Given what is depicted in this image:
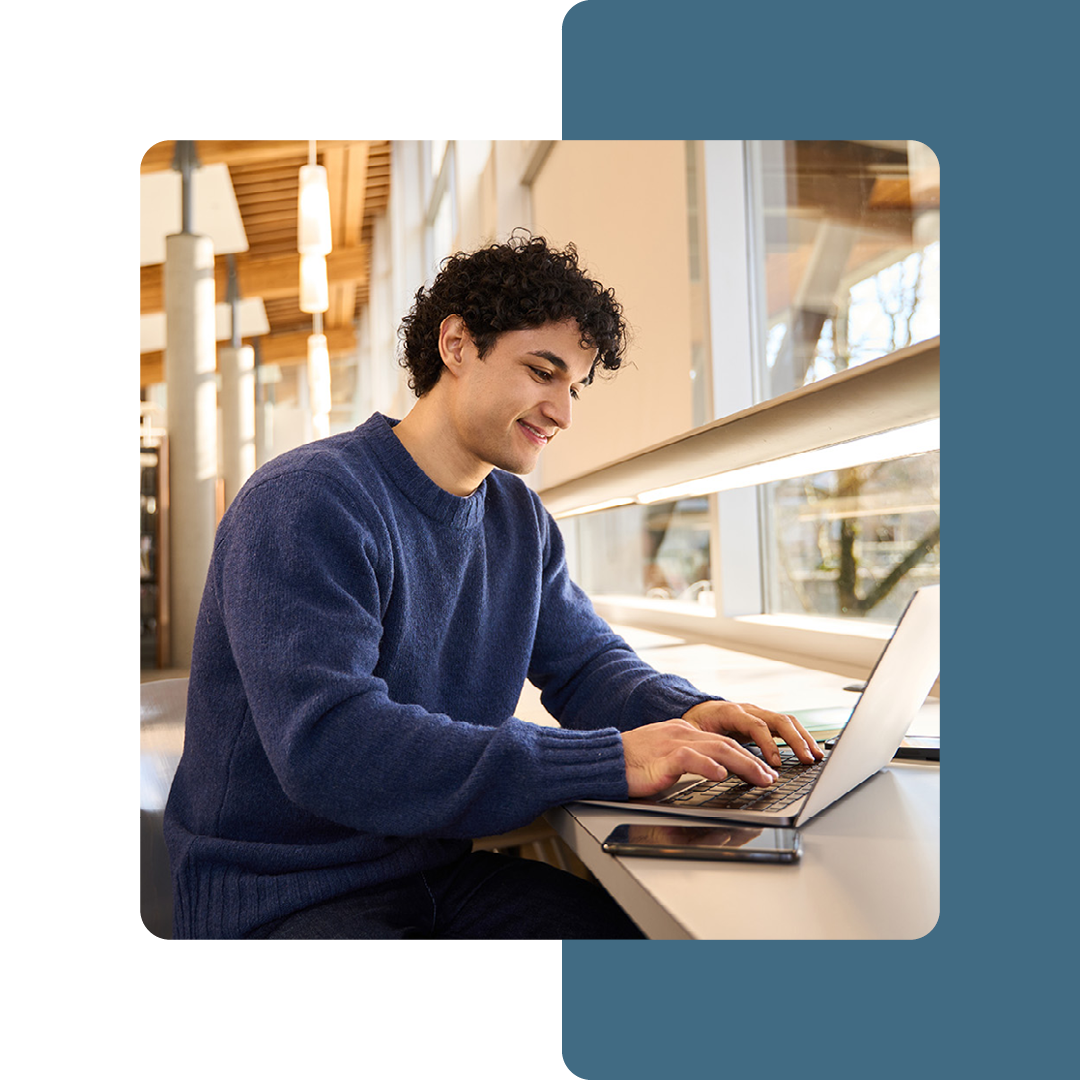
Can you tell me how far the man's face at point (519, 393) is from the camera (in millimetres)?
1073

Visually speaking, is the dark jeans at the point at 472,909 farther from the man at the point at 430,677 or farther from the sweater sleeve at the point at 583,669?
the sweater sleeve at the point at 583,669

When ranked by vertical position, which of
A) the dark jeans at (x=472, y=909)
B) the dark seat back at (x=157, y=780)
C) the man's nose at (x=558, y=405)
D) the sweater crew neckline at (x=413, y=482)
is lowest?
the dark jeans at (x=472, y=909)

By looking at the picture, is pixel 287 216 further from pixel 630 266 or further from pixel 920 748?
pixel 920 748

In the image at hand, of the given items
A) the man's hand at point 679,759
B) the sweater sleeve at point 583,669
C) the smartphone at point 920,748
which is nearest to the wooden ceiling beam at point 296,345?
the sweater sleeve at point 583,669

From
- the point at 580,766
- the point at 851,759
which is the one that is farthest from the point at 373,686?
the point at 851,759

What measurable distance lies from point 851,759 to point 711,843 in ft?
0.56

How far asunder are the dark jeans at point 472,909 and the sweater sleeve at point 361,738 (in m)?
0.15

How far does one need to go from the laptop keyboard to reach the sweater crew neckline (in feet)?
1.26

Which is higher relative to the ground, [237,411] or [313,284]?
[313,284]

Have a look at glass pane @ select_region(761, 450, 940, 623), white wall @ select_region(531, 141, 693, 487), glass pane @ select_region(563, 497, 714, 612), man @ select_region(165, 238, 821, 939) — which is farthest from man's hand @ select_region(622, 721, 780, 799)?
glass pane @ select_region(563, 497, 714, 612)

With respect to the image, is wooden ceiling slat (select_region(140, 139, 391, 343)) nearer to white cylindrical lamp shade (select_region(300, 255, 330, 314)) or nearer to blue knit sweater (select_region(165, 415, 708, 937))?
white cylindrical lamp shade (select_region(300, 255, 330, 314))

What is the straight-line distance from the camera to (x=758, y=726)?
937mm
